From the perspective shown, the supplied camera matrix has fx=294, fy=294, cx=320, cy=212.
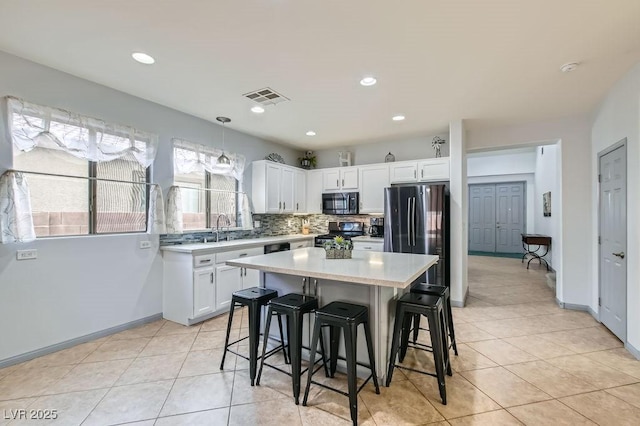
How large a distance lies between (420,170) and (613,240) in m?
2.46

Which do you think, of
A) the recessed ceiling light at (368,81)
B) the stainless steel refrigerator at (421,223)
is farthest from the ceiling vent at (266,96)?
the stainless steel refrigerator at (421,223)

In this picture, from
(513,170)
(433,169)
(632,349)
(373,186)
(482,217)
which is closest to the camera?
(632,349)

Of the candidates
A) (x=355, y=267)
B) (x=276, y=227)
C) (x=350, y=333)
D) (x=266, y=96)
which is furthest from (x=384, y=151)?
(x=350, y=333)

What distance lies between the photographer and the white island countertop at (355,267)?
1.98 meters

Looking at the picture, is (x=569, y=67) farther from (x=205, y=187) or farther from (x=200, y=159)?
(x=205, y=187)

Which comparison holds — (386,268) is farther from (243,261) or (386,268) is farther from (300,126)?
(300,126)

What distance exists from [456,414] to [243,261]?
198 centimetres

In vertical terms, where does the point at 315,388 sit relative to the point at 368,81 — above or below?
below

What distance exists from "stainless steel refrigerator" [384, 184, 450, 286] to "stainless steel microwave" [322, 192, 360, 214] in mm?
988

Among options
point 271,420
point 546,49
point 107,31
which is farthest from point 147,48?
point 546,49

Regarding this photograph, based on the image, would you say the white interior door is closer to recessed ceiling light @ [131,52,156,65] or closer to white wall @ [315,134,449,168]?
white wall @ [315,134,449,168]

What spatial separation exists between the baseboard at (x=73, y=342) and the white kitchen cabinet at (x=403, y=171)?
408 cm

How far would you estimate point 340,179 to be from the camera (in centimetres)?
564

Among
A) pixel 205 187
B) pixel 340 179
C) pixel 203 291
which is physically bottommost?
pixel 203 291
